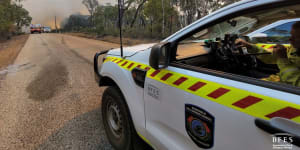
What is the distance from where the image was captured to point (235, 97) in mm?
1112

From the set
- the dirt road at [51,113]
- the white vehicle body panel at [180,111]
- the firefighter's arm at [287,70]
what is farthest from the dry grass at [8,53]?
the firefighter's arm at [287,70]

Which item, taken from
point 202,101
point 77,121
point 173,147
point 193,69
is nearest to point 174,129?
point 173,147

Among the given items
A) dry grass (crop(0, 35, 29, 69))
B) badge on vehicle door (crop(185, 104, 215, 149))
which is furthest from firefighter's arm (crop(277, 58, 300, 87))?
dry grass (crop(0, 35, 29, 69))

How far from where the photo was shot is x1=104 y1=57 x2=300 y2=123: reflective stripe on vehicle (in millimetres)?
941

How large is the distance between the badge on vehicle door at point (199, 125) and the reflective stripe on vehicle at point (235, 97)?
11cm

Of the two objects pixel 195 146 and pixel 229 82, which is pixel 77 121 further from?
pixel 229 82

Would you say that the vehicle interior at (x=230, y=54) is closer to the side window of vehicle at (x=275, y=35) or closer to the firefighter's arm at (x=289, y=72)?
the firefighter's arm at (x=289, y=72)

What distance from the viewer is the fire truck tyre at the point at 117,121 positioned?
2.07m

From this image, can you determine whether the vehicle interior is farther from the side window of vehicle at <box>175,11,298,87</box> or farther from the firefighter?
the firefighter

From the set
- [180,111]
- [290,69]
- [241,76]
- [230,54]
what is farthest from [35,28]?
[290,69]

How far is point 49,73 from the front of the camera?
673 cm

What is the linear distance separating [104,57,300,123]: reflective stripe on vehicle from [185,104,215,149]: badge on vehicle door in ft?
0.37

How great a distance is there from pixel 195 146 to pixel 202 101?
0.34 meters

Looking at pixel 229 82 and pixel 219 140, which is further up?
pixel 229 82
